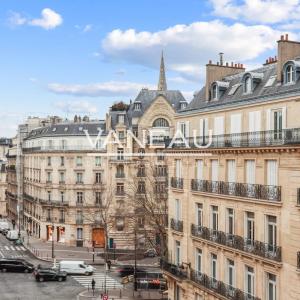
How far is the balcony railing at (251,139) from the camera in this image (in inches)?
1011

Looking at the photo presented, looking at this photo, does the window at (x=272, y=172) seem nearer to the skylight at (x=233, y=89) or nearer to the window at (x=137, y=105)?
the skylight at (x=233, y=89)

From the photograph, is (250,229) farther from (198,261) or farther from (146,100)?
(146,100)

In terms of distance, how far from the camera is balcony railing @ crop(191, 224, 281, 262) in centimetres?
2652

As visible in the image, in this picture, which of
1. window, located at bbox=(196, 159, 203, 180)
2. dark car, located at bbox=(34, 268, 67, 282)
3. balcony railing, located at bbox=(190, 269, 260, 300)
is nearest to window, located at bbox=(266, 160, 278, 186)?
balcony railing, located at bbox=(190, 269, 260, 300)

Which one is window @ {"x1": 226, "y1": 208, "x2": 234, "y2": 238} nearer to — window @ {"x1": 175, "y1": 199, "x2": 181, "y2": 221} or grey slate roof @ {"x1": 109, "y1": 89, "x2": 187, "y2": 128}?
window @ {"x1": 175, "y1": 199, "x2": 181, "y2": 221}

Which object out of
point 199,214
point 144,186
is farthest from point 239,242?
point 144,186

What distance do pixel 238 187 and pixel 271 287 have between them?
5.33 m

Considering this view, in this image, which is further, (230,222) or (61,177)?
(61,177)

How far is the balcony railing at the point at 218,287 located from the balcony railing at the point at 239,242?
7.28ft

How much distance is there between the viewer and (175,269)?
118ft

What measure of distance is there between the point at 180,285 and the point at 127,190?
1330 inches

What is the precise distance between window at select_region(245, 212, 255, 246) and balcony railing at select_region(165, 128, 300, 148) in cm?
357

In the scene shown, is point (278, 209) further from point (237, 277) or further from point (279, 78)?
point (279, 78)

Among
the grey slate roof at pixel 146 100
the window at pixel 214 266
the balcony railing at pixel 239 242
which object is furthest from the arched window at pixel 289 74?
the grey slate roof at pixel 146 100
